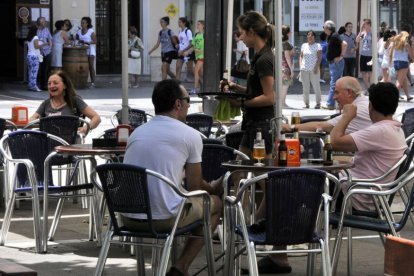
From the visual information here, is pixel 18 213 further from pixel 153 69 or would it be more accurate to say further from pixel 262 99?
pixel 153 69

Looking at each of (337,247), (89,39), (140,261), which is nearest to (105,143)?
(140,261)

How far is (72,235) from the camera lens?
400 inches

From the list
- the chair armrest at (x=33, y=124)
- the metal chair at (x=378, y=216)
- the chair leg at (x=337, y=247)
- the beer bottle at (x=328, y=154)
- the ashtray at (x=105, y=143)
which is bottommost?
the chair leg at (x=337, y=247)

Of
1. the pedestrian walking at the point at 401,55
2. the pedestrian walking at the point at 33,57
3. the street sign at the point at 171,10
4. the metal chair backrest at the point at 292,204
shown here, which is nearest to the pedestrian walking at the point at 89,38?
the pedestrian walking at the point at 33,57

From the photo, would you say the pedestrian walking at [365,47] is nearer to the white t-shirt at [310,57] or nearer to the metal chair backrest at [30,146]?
the white t-shirt at [310,57]

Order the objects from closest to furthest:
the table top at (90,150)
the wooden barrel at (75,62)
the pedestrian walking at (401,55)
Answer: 1. the table top at (90,150)
2. the pedestrian walking at (401,55)
3. the wooden barrel at (75,62)

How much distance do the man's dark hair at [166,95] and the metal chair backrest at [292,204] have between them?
3.48 ft

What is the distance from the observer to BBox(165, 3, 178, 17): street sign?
3422cm

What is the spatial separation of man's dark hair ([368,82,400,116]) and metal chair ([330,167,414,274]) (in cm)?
64

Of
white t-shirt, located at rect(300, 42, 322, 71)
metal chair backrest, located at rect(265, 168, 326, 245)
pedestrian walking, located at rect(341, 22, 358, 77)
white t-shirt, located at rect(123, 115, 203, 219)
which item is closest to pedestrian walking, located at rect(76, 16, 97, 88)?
pedestrian walking, located at rect(341, 22, 358, 77)

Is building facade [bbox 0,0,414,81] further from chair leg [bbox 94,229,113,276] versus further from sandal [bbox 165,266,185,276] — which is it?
chair leg [bbox 94,229,113,276]

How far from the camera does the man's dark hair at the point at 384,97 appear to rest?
27.4ft

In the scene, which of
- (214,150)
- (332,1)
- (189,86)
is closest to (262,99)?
(214,150)

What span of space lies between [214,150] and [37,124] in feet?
11.1
